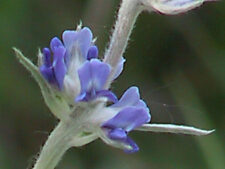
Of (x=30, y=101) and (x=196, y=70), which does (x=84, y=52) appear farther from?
(x=196, y=70)

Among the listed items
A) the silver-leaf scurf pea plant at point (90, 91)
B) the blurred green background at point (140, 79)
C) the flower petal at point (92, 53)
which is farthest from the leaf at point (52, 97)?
the blurred green background at point (140, 79)

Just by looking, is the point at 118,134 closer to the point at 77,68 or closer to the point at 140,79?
the point at 77,68

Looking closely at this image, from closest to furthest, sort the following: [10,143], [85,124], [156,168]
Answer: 1. [85,124]
2. [156,168]
3. [10,143]

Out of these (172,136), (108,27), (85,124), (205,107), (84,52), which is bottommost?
(172,136)

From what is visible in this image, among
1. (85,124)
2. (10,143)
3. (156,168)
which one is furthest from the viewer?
(10,143)

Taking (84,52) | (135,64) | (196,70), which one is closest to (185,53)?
(196,70)

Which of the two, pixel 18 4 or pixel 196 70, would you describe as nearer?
pixel 18 4

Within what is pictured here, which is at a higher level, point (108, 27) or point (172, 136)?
point (108, 27)

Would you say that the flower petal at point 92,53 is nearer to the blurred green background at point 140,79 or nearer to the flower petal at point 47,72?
the flower petal at point 47,72
